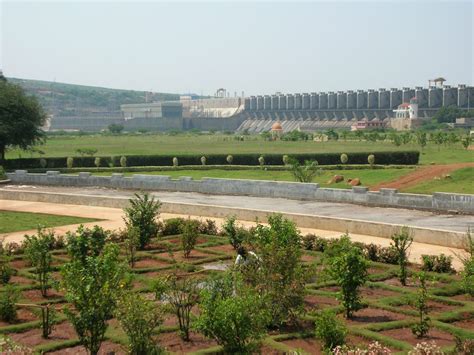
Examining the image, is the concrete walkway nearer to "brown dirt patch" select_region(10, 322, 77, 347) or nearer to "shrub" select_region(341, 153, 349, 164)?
"brown dirt patch" select_region(10, 322, 77, 347)

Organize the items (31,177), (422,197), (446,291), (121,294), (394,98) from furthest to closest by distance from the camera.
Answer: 1. (394,98)
2. (31,177)
3. (422,197)
4. (446,291)
5. (121,294)

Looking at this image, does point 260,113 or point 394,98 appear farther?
point 260,113

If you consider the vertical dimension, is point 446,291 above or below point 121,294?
below

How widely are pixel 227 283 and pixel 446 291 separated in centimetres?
533

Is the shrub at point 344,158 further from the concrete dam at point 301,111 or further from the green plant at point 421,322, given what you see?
the concrete dam at point 301,111

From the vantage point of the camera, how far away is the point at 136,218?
19.5 meters

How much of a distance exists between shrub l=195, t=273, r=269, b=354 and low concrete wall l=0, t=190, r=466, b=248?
6.26 metres

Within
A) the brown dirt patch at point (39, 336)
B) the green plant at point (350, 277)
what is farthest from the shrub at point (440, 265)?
the brown dirt patch at point (39, 336)

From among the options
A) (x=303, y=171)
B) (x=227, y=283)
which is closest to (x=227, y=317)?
(x=227, y=283)

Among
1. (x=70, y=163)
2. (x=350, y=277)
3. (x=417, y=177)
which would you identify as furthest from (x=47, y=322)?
(x=70, y=163)

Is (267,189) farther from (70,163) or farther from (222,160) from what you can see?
(70,163)

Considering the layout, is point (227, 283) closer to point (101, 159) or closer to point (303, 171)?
point (303, 171)

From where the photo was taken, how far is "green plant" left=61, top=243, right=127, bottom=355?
10.2 metres

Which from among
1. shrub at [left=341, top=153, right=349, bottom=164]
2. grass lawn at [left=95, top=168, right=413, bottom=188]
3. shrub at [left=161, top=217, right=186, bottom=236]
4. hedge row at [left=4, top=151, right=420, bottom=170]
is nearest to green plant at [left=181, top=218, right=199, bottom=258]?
shrub at [left=161, top=217, right=186, bottom=236]
